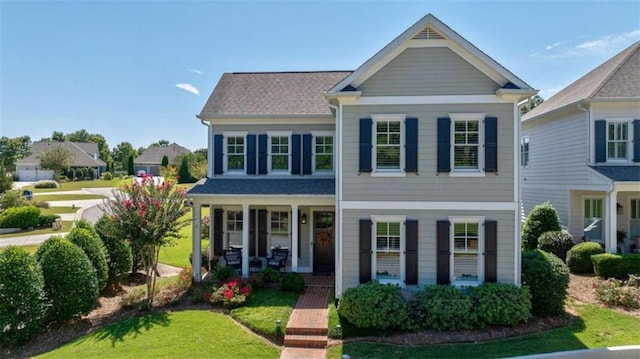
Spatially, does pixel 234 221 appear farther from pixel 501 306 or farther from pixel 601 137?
pixel 601 137

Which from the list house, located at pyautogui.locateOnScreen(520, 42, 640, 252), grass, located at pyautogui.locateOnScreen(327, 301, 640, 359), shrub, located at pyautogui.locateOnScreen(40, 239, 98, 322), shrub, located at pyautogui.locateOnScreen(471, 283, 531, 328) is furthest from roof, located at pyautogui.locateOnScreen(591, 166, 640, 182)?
shrub, located at pyautogui.locateOnScreen(40, 239, 98, 322)

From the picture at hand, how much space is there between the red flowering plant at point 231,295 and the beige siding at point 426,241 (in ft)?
10.8

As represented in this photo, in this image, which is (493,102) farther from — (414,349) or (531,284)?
(414,349)

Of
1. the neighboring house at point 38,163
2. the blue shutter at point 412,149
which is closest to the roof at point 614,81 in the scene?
the blue shutter at point 412,149

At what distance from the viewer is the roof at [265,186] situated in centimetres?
1419

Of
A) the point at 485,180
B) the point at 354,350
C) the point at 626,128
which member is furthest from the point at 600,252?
the point at 354,350

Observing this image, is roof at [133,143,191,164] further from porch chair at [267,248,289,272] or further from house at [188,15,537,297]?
house at [188,15,537,297]

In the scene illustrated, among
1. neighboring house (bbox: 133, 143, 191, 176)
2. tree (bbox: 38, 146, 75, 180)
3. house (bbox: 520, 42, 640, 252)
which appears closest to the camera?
house (bbox: 520, 42, 640, 252)

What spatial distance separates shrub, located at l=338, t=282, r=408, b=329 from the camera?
33.5ft

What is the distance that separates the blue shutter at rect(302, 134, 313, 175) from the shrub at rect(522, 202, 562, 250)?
36.2ft

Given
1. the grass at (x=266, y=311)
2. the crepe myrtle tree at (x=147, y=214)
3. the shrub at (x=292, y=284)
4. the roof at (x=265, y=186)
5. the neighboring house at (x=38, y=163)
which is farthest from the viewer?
the neighboring house at (x=38, y=163)

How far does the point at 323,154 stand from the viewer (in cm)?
1558

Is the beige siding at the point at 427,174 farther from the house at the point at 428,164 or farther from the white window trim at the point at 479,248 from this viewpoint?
the white window trim at the point at 479,248

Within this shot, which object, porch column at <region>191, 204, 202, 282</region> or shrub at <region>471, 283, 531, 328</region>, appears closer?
shrub at <region>471, 283, 531, 328</region>
